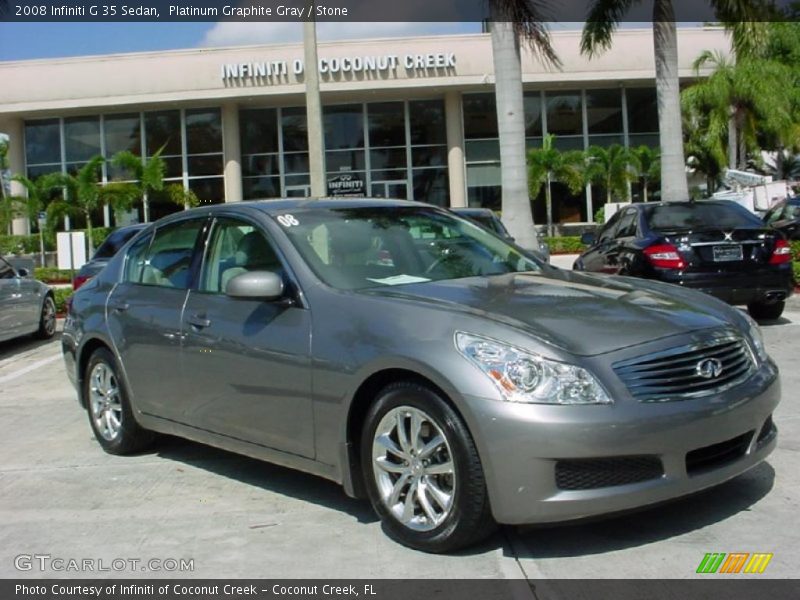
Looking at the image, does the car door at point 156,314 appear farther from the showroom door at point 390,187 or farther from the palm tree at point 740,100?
the palm tree at point 740,100

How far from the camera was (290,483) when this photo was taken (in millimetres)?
5266

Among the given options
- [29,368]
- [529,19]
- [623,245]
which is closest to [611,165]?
[529,19]

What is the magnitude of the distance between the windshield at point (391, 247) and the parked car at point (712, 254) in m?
4.37

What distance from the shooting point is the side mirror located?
4.50 meters

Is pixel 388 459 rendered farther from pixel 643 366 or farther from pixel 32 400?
pixel 32 400

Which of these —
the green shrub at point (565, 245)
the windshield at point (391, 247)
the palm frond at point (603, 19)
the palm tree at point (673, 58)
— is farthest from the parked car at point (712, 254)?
the green shrub at point (565, 245)

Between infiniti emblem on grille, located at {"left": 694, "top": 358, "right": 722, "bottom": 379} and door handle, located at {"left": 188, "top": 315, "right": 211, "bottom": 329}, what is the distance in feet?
8.74

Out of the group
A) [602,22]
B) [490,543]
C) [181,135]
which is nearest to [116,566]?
[490,543]

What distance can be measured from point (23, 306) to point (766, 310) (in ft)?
31.9

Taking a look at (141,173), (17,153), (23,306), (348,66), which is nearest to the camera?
(23,306)

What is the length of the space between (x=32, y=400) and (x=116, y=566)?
4.81m

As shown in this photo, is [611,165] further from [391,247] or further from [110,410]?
[391,247]

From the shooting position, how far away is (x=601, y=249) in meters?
11.1

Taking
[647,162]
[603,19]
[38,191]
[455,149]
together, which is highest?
[603,19]
